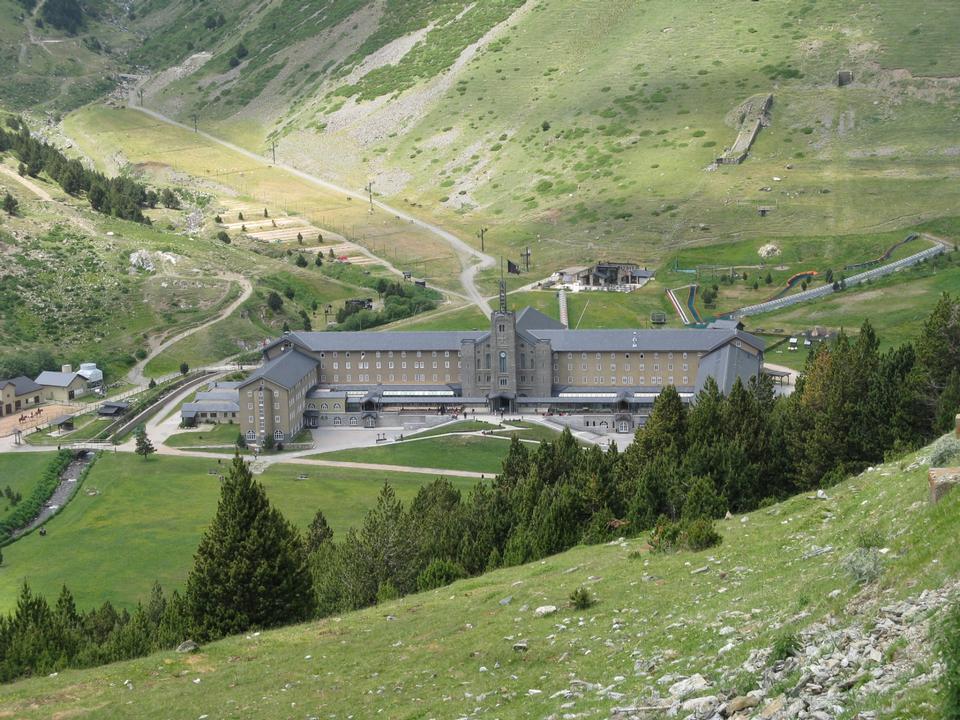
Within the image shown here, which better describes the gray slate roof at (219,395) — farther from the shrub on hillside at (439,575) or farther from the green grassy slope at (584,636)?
the green grassy slope at (584,636)

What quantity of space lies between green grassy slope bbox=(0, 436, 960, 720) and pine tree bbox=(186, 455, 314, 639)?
2.89m

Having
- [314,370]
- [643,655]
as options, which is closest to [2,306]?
[314,370]

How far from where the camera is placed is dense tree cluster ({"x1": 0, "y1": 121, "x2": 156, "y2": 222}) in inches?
7057

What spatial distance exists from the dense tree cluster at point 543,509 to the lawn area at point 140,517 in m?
12.4

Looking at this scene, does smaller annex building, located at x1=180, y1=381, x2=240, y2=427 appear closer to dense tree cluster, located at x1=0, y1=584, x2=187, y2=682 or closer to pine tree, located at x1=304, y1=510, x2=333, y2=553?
pine tree, located at x1=304, y1=510, x2=333, y2=553

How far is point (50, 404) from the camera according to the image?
122125mm

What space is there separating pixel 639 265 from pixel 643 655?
140 meters

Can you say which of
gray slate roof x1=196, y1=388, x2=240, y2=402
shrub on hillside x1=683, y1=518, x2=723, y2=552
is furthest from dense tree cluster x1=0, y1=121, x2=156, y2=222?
shrub on hillside x1=683, y1=518, x2=723, y2=552

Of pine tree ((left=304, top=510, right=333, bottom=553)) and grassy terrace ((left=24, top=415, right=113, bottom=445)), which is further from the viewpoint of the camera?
grassy terrace ((left=24, top=415, right=113, bottom=445))

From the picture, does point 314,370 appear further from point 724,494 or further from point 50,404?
point 724,494

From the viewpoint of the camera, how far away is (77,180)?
182 metres

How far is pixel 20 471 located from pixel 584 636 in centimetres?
7962

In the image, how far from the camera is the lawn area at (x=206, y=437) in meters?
108

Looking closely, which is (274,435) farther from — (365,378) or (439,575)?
(439,575)
